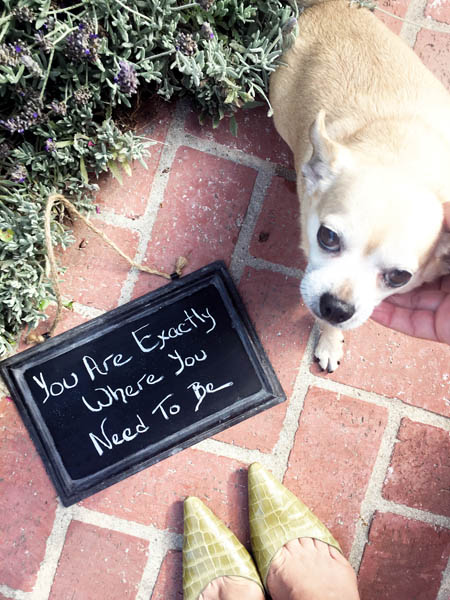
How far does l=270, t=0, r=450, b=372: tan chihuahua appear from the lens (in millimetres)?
1378

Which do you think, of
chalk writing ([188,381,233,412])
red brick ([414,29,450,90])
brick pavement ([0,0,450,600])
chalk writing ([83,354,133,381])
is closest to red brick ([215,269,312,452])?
brick pavement ([0,0,450,600])

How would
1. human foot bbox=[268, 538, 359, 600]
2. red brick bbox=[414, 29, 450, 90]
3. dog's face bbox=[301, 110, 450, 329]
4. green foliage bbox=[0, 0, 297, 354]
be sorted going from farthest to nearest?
red brick bbox=[414, 29, 450, 90] < human foot bbox=[268, 538, 359, 600] < green foliage bbox=[0, 0, 297, 354] < dog's face bbox=[301, 110, 450, 329]

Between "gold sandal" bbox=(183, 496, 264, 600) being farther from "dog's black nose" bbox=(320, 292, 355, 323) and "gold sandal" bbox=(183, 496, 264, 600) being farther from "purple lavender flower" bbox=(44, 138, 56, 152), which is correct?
"purple lavender flower" bbox=(44, 138, 56, 152)

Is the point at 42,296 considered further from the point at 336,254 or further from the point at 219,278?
the point at 336,254

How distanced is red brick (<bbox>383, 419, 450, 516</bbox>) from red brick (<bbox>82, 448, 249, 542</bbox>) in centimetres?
61

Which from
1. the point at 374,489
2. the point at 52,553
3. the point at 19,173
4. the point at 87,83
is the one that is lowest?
the point at 52,553

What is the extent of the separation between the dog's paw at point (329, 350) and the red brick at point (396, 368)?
0.04 meters

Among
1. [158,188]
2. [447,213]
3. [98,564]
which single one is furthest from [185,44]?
[98,564]

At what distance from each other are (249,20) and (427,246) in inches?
40.9

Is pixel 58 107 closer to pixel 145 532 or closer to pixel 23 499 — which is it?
pixel 23 499

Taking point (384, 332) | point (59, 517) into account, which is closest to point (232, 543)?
point (59, 517)

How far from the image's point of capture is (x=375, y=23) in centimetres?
176

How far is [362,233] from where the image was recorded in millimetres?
1363

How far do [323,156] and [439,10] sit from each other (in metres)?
1.24
